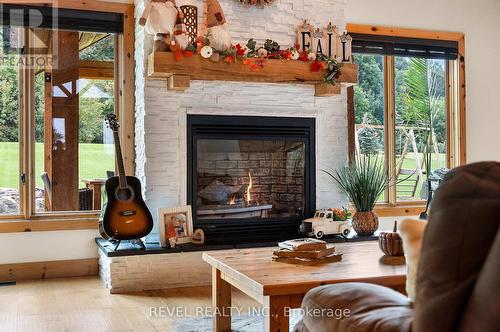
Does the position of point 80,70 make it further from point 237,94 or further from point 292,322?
point 292,322

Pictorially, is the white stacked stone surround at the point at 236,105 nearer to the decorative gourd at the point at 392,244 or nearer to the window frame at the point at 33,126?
the window frame at the point at 33,126

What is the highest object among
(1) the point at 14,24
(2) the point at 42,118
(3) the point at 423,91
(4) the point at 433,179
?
(1) the point at 14,24

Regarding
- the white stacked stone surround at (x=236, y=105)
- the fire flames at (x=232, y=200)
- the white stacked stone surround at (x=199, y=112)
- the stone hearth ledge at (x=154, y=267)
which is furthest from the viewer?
the fire flames at (x=232, y=200)

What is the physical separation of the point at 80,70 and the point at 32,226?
54.8 inches

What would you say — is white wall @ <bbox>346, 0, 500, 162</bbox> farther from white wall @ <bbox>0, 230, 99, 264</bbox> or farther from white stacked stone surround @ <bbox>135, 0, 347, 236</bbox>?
white wall @ <bbox>0, 230, 99, 264</bbox>

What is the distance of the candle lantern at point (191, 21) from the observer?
15.0ft

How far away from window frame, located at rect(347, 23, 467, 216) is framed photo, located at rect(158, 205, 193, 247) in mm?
1918

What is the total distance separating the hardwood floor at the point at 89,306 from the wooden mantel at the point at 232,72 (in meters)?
1.65

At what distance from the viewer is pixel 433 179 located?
17.7 feet

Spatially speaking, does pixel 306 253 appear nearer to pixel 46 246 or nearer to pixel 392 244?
pixel 392 244

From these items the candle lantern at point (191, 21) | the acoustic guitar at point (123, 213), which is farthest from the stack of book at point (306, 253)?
the candle lantern at point (191, 21)

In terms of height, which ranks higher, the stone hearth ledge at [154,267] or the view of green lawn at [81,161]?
the view of green lawn at [81,161]

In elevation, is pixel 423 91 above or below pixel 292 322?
above

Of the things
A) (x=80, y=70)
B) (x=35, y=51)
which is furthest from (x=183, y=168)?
(x=35, y=51)
